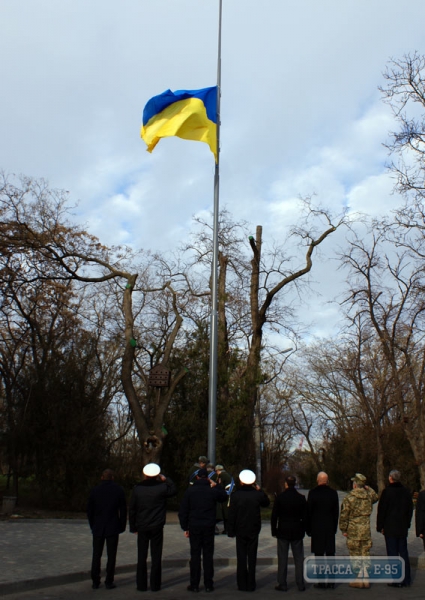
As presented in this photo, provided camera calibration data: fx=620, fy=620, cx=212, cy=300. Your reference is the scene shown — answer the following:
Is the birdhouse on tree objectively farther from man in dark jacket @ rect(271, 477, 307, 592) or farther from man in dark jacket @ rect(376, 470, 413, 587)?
man in dark jacket @ rect(271, 477, 307, 592)

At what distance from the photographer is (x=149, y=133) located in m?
16.5

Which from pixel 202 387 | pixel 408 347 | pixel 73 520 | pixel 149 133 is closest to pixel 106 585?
pixel 73 520

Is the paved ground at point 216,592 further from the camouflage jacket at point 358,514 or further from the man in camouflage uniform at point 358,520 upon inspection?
the camouflage jacket at point 358,514

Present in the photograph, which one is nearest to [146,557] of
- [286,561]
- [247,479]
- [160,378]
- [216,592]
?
[216,592]

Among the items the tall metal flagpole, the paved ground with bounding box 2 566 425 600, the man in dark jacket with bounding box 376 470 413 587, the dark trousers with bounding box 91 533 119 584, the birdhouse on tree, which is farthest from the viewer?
the birdhouse on tree

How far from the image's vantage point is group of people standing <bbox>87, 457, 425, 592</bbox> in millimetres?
8914

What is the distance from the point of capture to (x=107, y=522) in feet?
29.7

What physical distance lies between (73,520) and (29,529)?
3.35 metres

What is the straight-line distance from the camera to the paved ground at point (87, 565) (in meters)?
8.64

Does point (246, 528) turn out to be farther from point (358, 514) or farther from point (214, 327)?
point (214, 327)

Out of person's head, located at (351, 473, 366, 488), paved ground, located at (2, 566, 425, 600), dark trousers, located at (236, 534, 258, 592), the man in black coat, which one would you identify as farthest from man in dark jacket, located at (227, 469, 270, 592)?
person's head, located at (351, 473, 366, 488)

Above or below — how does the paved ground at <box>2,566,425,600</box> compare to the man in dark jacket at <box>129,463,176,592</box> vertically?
below

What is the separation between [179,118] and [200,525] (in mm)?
10943

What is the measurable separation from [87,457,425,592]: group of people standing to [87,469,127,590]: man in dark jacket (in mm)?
13
